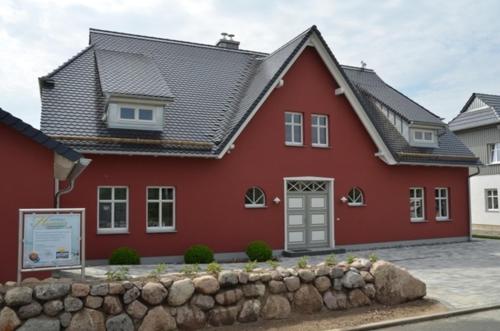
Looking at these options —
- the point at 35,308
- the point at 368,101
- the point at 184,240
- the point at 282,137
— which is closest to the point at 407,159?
the point at 368,101

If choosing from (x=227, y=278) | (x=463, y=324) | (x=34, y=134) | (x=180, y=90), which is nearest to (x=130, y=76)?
(x=180, y=90)

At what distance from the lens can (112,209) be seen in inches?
575

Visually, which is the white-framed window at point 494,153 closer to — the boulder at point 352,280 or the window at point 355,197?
the window at point 355,197

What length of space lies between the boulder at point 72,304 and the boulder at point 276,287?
3.11 m

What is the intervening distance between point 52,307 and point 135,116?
9.21 metres

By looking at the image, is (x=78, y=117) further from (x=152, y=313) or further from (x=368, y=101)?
(x=368, y=101)

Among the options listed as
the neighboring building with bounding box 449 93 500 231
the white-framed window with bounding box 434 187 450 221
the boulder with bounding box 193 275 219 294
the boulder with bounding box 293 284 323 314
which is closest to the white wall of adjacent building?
the neighboring building with bounding box 449 93 500 231

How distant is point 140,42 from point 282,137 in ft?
24.4

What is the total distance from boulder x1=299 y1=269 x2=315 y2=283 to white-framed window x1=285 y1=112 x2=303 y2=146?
8993 mm

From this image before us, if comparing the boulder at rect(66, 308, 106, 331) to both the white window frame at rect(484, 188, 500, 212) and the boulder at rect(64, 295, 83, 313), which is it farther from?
the white window frame at rect(484, 188, 500, 212)

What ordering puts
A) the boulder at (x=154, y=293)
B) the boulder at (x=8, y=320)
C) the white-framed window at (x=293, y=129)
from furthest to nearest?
the white-framed window at (x=293, y=129), the boulder at (x=154, y=293), the boulder at (x=8, y=320)

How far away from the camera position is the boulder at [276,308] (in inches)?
325

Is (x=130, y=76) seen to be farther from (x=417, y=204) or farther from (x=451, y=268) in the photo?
(x=417, y=204)

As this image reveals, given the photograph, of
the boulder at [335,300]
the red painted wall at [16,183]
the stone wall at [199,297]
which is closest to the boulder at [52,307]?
the stone wall at [199,297]
